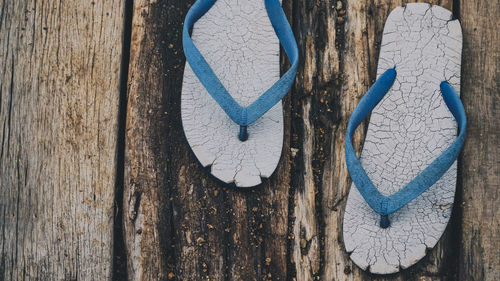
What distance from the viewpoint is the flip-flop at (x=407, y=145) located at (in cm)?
91

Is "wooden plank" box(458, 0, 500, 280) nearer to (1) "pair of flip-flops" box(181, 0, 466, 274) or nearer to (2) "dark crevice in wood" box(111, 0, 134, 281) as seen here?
(1) "pair of flip-flops" box(181, 0, 466, 274)

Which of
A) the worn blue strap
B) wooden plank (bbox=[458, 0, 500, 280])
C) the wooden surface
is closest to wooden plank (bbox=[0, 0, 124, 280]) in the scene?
the wooden surface

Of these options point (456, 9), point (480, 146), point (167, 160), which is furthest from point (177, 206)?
point (456, 9)

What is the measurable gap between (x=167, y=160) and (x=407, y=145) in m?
0.48

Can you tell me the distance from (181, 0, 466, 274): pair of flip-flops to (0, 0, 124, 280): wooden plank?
18cm

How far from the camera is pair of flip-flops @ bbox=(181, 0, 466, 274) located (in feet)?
3.04

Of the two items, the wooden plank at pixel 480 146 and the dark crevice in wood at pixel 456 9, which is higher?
the dark crevice in wood at pixel 456 9

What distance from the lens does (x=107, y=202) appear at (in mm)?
977

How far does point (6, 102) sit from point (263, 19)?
558 millimetres

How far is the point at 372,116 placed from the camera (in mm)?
1020

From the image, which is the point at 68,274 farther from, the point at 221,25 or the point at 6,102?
the point at 221,25

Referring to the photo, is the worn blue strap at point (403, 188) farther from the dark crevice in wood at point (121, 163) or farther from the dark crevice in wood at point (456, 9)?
the dark crevice in wood at point (121, 163)

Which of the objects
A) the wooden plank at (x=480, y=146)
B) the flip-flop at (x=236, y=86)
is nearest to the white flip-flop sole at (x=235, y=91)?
the flip-flop at (x=236, y=86)

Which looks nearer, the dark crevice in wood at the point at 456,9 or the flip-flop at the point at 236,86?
the flip-flop at the point at 236,86
